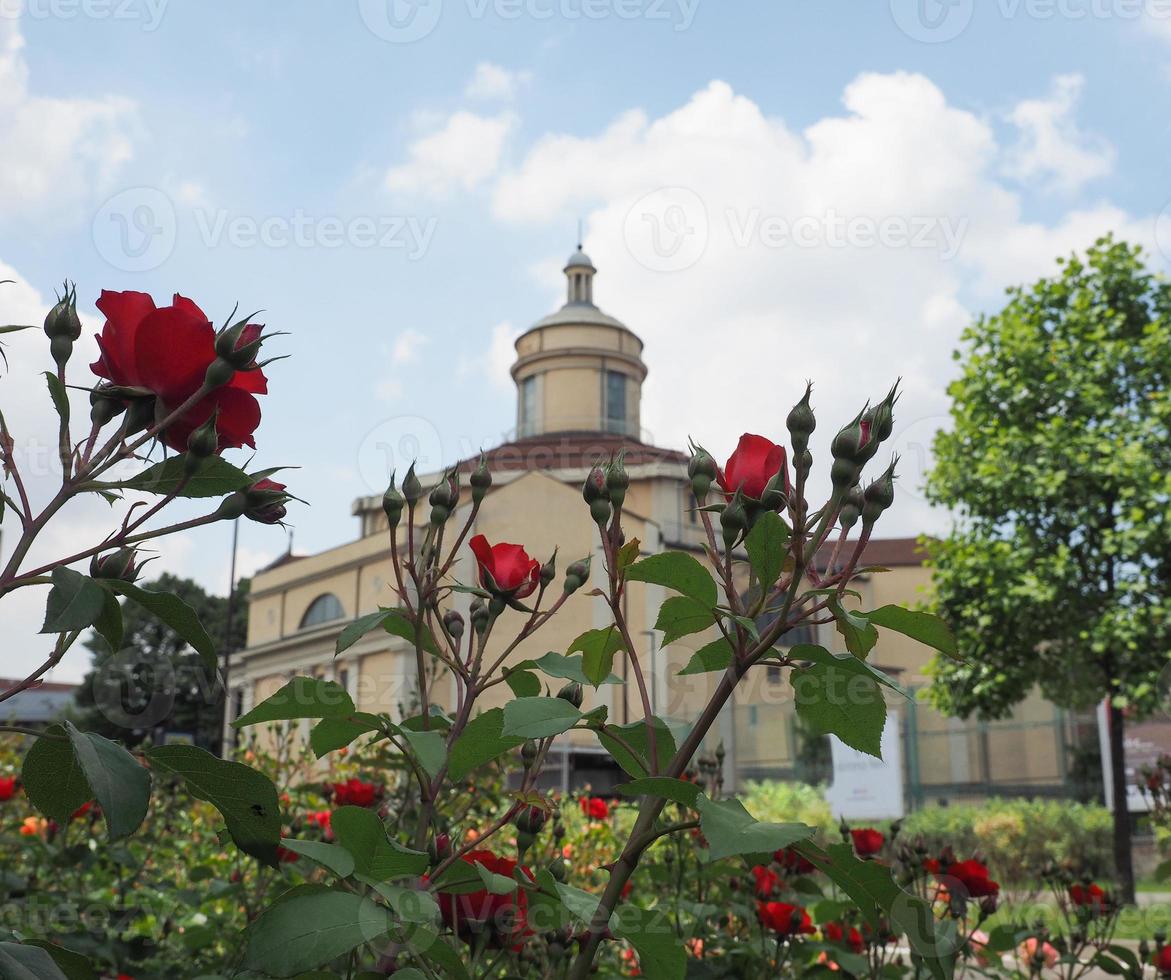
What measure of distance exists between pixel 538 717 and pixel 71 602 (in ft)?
1.31

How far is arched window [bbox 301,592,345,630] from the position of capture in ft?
105

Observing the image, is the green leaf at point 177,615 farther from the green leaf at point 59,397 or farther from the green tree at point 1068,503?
the green tree at point 1068,503

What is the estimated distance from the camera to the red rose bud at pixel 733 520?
1.09m

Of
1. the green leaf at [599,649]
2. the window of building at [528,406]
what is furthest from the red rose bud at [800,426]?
the window of building at [528,406]

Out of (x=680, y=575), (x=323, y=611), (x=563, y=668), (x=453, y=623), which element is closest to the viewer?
(x=680, y=575)

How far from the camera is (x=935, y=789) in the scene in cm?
2094

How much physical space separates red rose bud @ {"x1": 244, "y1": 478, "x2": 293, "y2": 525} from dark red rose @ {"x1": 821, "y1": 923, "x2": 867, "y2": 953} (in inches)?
80.5

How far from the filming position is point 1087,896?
2965 millimetres

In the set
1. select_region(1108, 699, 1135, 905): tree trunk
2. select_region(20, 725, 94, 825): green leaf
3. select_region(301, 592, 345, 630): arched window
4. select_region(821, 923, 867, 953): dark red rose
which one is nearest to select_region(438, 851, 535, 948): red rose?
select_region(20, 725, 94, 825): green leaf

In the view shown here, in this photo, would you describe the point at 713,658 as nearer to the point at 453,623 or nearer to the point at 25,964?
the point at 453,623

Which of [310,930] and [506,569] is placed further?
[506,569]

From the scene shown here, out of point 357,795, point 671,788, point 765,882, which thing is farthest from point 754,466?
point 357,795

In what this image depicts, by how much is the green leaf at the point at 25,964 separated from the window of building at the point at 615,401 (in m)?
34.0

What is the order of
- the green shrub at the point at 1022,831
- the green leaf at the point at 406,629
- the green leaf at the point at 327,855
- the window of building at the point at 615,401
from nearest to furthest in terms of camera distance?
the green leaf at the point at 327,855
the green leaf at the point at 406,629
the green shrub at the point at 1022,831
the window of building at the point at 615,401
